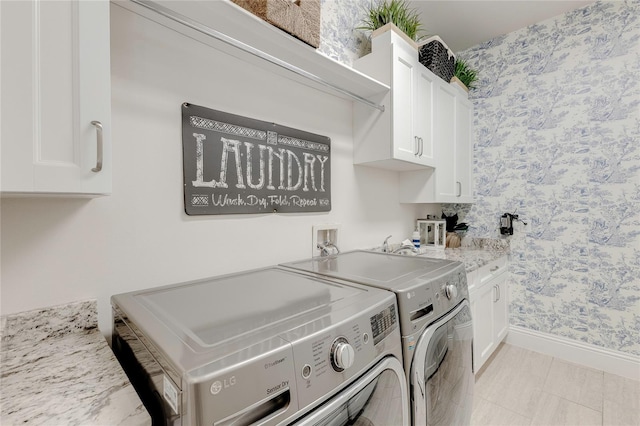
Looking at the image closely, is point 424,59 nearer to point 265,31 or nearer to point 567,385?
point 265,31

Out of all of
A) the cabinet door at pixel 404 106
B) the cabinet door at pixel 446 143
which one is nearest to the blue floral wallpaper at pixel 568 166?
the cabinet door at pixel 446 143

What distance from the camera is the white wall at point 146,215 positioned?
2.82 ft

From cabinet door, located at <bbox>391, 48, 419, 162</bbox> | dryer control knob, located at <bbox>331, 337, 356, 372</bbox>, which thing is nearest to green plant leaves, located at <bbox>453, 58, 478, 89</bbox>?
cabinet door, located at <bbox>391, 48, 419, 162</bbox>

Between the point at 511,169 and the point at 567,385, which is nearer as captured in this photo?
the point at 567,385

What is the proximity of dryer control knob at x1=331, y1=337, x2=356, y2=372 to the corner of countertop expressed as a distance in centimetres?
81

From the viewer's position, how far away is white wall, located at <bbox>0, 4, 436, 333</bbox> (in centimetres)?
86

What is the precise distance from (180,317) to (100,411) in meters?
0.24

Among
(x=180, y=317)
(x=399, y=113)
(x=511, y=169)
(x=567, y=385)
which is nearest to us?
(x=180, y=317)

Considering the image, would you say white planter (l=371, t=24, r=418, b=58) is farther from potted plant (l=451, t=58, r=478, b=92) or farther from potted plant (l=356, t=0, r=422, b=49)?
potted plant (l=451, t=58, r=478, b=92)

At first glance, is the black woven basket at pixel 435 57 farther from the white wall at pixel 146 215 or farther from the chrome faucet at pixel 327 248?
the chrome faucet at pixel 327 248

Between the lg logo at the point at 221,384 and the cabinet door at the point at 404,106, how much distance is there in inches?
59.9

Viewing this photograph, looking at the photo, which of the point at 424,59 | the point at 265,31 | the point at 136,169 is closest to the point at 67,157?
the point at 136,169

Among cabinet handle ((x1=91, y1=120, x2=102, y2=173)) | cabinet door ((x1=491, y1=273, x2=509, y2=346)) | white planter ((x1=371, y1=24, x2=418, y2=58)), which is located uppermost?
white planter ((x1=371, y1=24, x2=418, y2=58))

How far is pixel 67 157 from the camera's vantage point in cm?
65
